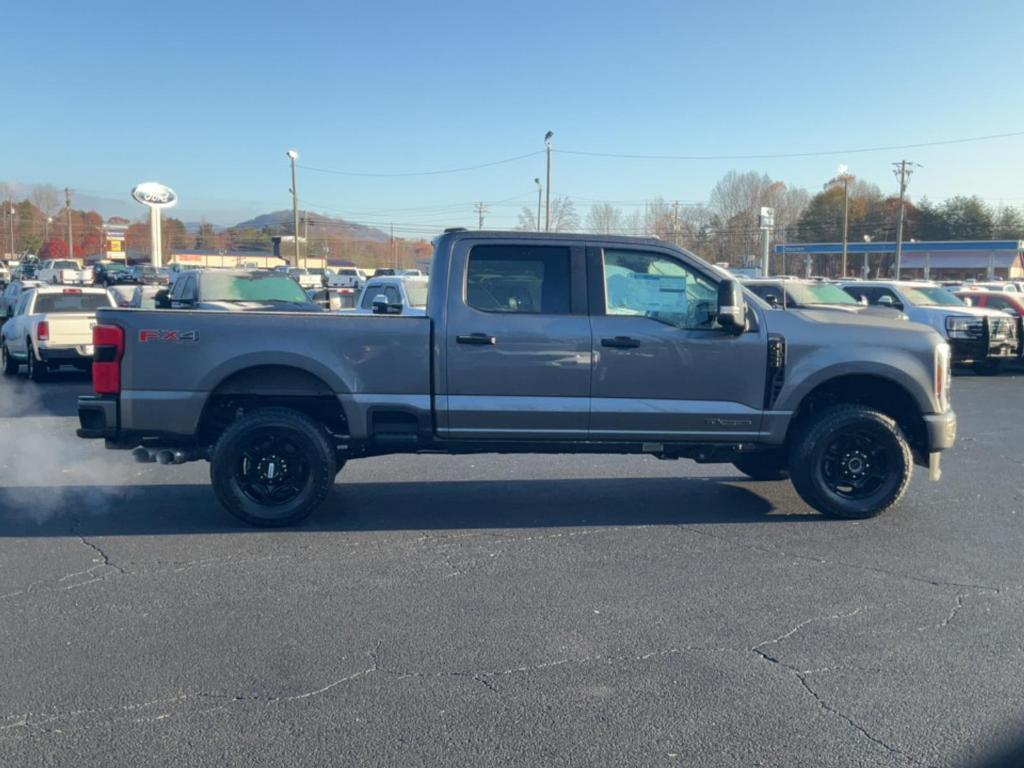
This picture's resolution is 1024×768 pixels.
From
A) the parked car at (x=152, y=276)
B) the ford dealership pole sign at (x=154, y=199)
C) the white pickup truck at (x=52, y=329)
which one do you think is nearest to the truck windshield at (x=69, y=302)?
the white pickup truck at (x=52, y=329)

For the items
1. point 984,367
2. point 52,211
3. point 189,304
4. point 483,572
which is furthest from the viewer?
point 52,211

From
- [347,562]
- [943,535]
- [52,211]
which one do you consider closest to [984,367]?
[943,535]

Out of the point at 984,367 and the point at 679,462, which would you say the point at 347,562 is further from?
the point at 984,367

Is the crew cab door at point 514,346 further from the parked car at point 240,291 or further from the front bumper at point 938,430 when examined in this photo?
the parked car at point 240,291

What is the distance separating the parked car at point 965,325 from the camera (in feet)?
59.6

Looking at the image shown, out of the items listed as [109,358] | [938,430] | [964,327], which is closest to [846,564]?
[938,430]

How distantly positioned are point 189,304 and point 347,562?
9.83 metres

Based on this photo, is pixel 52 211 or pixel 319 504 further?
pixel 52 211

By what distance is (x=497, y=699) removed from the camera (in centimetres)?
402

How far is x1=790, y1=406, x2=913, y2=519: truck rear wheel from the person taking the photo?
6.89 meters

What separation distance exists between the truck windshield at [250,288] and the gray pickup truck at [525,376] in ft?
26.6

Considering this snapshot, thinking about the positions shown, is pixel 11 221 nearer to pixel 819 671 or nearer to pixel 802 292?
pixel 802 292

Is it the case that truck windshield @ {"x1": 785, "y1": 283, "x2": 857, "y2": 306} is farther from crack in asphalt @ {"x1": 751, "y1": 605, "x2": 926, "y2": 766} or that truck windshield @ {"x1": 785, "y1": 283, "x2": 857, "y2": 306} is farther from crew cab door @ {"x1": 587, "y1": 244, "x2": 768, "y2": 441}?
crack in asphalt @ {"x1": 751, "y1": 605, "x2": 926, "y2": 766}

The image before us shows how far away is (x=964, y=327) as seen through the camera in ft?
59.6
